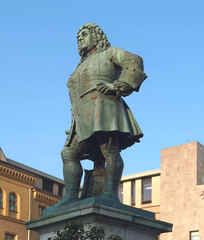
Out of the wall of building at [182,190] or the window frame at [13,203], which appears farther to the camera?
the window frame at [13,203]

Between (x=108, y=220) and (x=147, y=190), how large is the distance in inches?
2113

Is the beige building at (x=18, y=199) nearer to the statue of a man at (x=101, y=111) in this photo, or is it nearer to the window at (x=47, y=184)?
the window at (x=47, y=184)

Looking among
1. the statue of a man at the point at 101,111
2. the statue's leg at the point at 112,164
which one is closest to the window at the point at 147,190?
the statue of a man at the point at 101,111

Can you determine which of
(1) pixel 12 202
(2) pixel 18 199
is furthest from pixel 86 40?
(2) pixel 18 199

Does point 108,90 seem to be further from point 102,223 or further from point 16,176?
point 16,176

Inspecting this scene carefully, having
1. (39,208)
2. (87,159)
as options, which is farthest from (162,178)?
(87,159)

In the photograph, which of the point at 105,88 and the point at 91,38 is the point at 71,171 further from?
the point at 91,38

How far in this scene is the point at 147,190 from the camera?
64500mm

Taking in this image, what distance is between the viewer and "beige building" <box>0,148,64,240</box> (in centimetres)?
5675

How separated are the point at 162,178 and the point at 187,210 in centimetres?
369

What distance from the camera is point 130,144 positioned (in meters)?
12.4

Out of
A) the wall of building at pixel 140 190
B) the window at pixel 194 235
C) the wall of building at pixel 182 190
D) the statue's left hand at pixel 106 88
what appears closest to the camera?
the statue's left hand at pixel 106 88

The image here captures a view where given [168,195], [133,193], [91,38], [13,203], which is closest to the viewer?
[91,38]

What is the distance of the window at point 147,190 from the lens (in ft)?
Answer: 209
